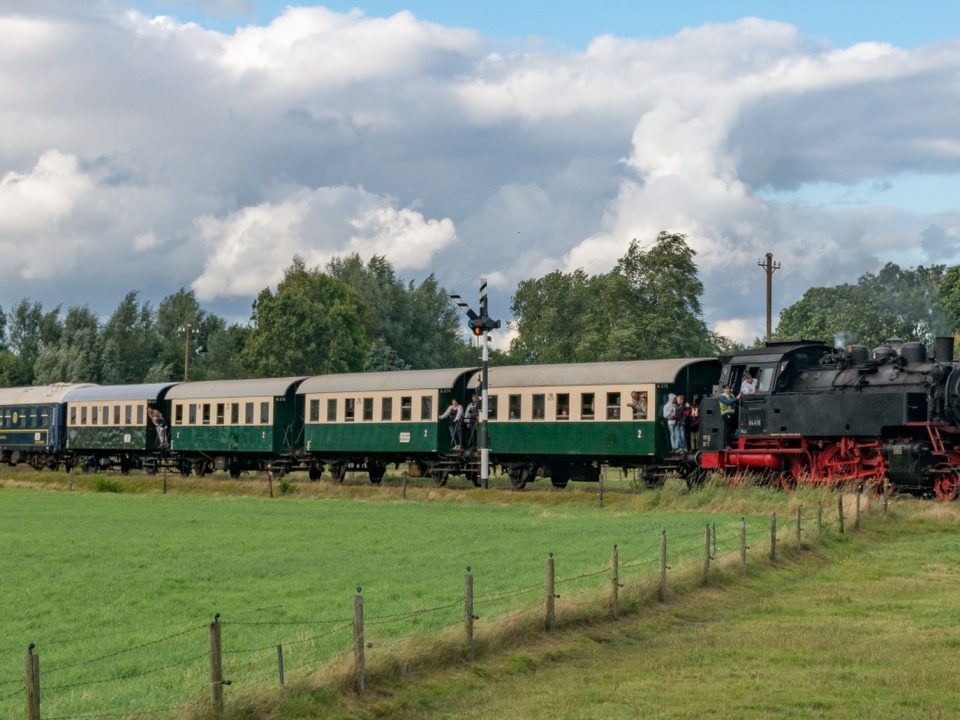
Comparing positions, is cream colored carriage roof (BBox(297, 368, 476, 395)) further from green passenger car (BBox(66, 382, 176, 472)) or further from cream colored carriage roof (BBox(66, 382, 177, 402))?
cream colored carriage roof (BBox(66, 382, 177, 402))

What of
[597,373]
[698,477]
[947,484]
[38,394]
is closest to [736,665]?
[947,484]

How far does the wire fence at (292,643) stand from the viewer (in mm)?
13242

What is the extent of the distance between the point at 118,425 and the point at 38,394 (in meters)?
9.04

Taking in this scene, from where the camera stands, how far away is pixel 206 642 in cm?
1880

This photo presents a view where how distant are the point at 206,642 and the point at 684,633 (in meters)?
6.88

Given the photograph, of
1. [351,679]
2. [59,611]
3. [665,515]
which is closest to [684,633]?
[351,679]

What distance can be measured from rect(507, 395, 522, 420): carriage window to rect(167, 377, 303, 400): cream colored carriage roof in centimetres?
1265

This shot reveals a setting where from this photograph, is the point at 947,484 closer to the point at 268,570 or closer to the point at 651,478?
the point at 651,478

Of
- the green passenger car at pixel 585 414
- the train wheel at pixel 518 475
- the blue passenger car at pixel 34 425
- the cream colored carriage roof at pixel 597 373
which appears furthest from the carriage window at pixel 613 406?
the blue passenger car at pixel 34 425

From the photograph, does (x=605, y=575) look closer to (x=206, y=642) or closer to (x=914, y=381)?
(x=206, y=642)

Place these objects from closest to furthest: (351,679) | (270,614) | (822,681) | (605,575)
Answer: (351,679), (822,681), (270,614), (605,575)

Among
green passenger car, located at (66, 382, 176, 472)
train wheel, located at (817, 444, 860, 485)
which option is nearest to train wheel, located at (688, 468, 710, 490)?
train wheel, located at (817, 444, 860, 485)

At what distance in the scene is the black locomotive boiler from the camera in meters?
34.1

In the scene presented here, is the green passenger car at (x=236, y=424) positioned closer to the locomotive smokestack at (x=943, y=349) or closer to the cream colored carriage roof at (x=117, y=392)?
the cream colored carriage roof at (x=117, y=392)
